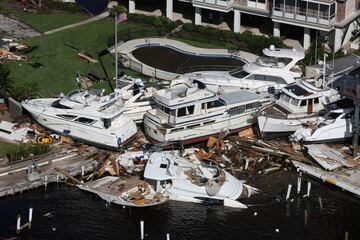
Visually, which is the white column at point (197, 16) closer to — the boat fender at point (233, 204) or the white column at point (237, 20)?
the white column at point (237, 20)

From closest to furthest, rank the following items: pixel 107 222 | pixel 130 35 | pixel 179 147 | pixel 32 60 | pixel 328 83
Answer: pixel 107 222, pixel 179 147, pixel 328 83, pixel 32 60, pixel 130 35

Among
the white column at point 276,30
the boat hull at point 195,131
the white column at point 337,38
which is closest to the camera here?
the boat hull at point 195,131

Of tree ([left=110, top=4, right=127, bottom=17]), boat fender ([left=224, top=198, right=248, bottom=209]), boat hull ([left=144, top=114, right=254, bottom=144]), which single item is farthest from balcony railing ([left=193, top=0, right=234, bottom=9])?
boat fender ([left=224, top=198, right=248, bottom=209])

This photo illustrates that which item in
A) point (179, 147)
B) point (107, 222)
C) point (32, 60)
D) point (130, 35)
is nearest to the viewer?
point (107, 222)

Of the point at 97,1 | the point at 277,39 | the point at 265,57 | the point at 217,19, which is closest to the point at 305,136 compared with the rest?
the point at 265,57

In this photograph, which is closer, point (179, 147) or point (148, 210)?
point (148, 210)

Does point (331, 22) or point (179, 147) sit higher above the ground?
point (331, 22)

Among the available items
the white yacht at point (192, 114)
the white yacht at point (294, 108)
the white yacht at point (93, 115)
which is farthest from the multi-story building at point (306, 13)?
the white yacht at point (93, 115)

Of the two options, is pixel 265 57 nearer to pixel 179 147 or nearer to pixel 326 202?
pixel 179 147
